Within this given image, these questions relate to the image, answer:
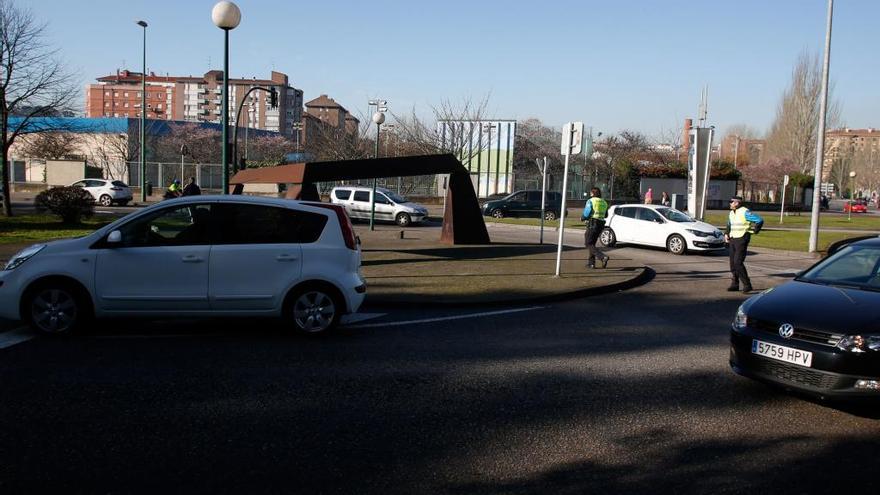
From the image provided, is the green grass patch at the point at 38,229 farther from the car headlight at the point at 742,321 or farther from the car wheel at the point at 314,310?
the car headlight at the point at 742,321

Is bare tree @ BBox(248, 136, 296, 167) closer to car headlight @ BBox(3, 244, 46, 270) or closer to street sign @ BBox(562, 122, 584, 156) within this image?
street sign @ BBox(562, 122, 584, 156)

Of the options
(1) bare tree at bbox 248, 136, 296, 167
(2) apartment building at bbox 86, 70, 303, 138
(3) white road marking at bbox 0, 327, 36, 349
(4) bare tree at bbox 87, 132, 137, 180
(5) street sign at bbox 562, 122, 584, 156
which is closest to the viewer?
(3) white road marking at bbox 0, 327, 36, 349

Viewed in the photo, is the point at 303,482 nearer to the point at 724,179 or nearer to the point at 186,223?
the point at 186,223

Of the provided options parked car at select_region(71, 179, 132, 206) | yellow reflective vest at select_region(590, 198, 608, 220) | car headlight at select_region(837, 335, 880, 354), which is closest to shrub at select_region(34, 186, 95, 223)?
parked car at select_region(71, 179, 132, 206)

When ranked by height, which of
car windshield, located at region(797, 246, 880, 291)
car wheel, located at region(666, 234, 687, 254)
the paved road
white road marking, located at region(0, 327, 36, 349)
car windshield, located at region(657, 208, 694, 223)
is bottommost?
white road marking, located at region(0, 327, 36, 349)

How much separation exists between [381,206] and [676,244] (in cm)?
1383

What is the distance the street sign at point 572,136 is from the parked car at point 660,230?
9166 mm

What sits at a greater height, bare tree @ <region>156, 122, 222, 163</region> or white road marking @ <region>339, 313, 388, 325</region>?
bare tree @ <region>156, 122, 222, 163</region>

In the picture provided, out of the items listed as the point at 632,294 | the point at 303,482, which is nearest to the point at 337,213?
the point at 303,482

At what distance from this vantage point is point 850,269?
22.6ft

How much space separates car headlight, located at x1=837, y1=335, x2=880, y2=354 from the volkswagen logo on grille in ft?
1.21

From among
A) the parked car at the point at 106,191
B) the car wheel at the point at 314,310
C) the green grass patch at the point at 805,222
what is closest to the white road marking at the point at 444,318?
the car wheel at the point at 314,310

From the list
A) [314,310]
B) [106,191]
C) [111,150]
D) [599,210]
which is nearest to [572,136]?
[599,210]

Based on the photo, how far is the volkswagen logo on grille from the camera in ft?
18.8
